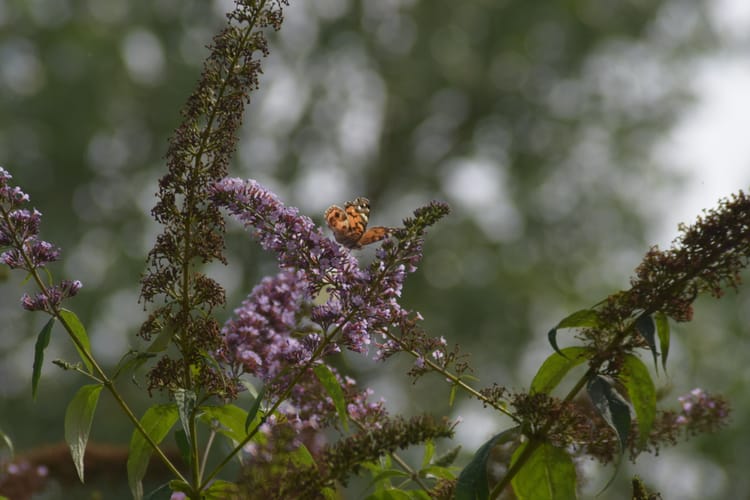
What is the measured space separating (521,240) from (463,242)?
3.30ft

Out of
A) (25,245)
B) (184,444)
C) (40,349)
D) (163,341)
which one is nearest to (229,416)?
(184,444)

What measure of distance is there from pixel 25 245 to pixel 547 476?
850 mm

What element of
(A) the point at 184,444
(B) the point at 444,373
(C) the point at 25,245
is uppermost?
(B) the point at 444,373

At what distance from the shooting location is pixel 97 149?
48.1ft

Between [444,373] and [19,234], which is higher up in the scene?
[444,373]

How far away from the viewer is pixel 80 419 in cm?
141

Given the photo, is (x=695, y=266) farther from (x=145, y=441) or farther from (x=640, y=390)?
(x=145, y=441)

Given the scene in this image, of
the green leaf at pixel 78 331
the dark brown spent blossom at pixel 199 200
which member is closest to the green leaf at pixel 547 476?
the dark brown spent blossom at pixel 199 200

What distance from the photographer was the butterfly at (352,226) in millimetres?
1762

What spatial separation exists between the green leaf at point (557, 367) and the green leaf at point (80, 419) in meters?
0.66

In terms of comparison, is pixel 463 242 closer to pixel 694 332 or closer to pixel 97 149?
pixel 694 332

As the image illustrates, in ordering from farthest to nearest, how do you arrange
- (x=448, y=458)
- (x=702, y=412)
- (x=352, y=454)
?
(x=702, y=412) → (x=448, y=458) → (x=352, y=454)

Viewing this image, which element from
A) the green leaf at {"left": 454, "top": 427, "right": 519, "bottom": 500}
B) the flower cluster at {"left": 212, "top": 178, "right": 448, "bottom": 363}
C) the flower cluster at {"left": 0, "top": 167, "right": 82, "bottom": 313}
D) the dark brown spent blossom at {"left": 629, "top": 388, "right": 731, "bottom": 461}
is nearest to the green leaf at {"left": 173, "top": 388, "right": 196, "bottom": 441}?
the flower cluster at {"left": 212, "top": 178, "right": 448, "bottom": 363}

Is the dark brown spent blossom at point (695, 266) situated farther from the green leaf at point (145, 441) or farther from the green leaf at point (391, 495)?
the green leaf at point (145, 441)
